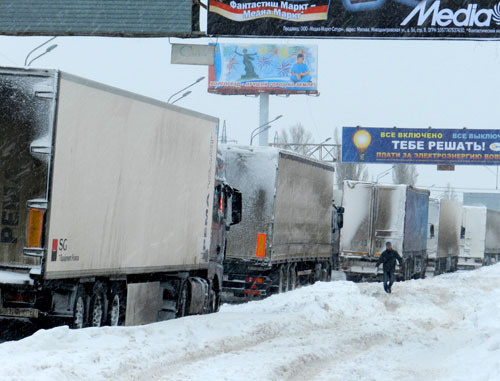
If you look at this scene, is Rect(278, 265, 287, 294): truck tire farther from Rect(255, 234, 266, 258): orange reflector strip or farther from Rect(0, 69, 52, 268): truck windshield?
Rect(0, 69, 52, 268): truck windshield

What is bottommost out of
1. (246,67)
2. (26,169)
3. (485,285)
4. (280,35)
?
(485,285)

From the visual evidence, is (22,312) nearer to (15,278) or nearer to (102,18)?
(15,278)

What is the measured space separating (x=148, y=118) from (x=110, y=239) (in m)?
1.90

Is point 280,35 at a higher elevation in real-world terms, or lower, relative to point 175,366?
higher

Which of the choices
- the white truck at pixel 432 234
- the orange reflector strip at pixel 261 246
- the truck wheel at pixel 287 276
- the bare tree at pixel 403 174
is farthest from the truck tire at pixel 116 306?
the bare tree at pixel 403 174

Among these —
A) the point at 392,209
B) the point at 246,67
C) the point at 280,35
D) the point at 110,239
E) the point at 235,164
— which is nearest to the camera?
the point at 110,239

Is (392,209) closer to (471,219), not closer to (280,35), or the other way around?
(280,35)

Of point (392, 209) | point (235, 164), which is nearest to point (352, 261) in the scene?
point (392, 209)

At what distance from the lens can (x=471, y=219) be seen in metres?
58.7

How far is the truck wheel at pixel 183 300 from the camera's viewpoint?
17.7m

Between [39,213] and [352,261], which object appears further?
[352,261]

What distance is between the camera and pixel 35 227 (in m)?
12.3

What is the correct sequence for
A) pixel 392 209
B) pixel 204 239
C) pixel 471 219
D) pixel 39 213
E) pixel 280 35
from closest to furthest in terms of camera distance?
pixel 39 213 < pixel 280 35 < pixel 204 239 < pixel 392 209 < pixel 471 219

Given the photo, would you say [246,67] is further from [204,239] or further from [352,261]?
[204,239]
